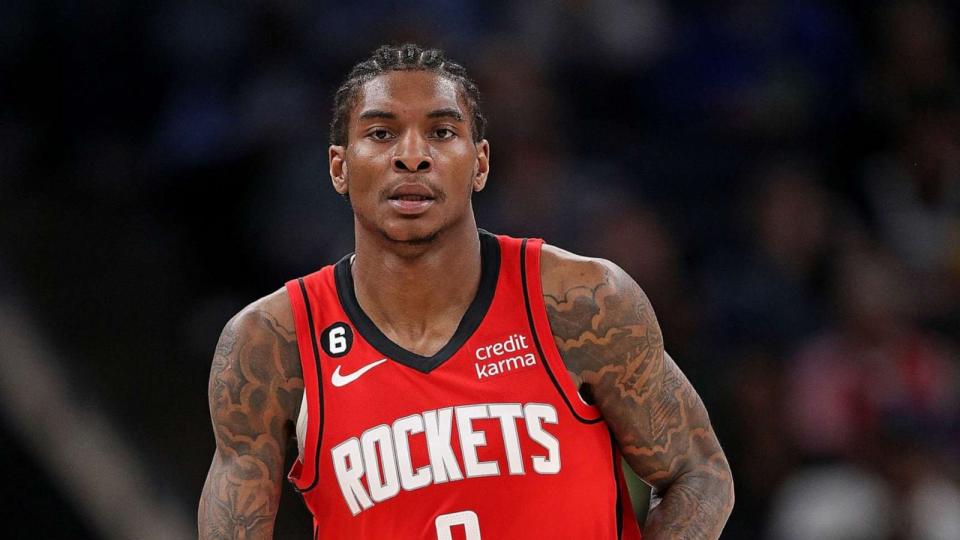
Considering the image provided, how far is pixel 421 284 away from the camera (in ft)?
12.1

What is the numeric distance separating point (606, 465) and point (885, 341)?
11.2 ft

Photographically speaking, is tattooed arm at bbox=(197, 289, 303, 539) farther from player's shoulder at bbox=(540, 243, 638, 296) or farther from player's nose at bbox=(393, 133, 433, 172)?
player's shoulder at bbox=(540, 243, 638, 296)

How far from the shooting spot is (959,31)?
26.0ft

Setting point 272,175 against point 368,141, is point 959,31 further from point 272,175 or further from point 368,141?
point 368,141

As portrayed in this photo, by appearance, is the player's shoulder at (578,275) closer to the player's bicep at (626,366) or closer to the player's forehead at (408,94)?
the player's bicep at (626,366)

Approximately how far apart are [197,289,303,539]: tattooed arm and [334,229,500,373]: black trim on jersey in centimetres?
17

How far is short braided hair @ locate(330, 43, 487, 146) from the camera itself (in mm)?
3670

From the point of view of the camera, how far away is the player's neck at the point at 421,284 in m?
3.68

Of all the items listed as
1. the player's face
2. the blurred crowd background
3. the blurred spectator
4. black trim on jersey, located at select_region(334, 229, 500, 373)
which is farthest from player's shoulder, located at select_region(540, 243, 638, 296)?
the blurred spectator

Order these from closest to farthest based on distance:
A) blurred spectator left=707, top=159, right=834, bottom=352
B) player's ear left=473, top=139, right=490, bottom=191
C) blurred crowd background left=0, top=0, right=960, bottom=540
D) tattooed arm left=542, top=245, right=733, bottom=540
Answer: tattooed arm left=542, top=245, right=733, bottom=540 < player's ear left=473, top=139, right=490, bottom=191 < blurred crowd background left=0, top=0, right=960, bottom=540 < blurred spectator left=707, top=159, right=834, bottom=352

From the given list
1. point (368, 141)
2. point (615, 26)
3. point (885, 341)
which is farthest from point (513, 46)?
point (368, 141)

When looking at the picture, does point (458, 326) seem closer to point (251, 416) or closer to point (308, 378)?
point (308, 378)

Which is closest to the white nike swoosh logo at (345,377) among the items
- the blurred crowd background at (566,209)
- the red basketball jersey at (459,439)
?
the red basketball jersey at (459,439)

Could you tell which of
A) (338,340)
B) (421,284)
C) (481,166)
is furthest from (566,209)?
(338,340)
